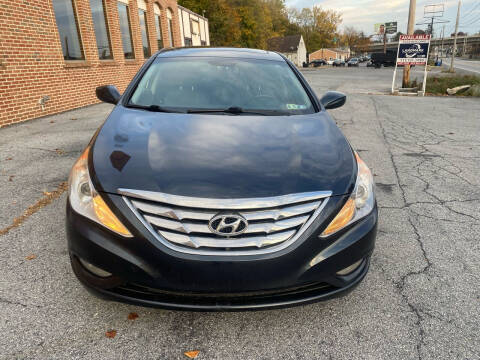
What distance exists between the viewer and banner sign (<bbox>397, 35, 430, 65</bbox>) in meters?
13.5

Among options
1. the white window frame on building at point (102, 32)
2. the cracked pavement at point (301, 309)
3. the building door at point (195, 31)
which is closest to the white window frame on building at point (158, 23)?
the white window frame on building at point (102, 32)

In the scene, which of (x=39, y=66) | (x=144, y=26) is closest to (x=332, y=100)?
(x=39, y=66)

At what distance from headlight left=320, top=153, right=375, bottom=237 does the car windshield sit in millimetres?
902

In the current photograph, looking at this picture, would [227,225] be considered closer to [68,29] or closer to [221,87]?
[221,87]

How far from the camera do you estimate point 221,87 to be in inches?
119

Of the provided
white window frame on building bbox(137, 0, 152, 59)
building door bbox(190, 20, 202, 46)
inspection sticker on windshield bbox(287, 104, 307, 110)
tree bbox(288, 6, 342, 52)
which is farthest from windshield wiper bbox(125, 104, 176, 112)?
tree bbox(288, 6, 342, 52)

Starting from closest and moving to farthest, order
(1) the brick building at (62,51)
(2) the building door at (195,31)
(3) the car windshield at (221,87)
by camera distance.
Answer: (3) the car windshield at (221,87) → (1) the brick building at (62,51) → (2) the building door at (195,31)

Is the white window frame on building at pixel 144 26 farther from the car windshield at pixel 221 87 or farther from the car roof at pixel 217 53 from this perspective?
the car windshield at pixel 221 87

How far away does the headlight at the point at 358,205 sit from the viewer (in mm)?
1804

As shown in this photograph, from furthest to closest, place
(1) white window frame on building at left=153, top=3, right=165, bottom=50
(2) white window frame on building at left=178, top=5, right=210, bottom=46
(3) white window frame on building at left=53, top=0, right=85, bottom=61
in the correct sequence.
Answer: (2) white window frame on building at left=178, top=5, right=210, bottom=46 < (1) white window frame on building at left=153, top=3, right=165, bottom=50 < (3) white window frame on building at left=53, top=0, right=85, bottom=61

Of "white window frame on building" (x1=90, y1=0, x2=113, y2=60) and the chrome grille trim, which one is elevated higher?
"white window frame on building" (x1=90, y1=0, x2=113, y2=60)

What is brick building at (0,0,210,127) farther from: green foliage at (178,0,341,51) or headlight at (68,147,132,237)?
green foliage at (178,0,341,51)

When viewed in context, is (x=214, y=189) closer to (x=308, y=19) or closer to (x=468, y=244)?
(x=468, y=244)

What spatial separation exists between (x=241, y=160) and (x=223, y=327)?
95cm
